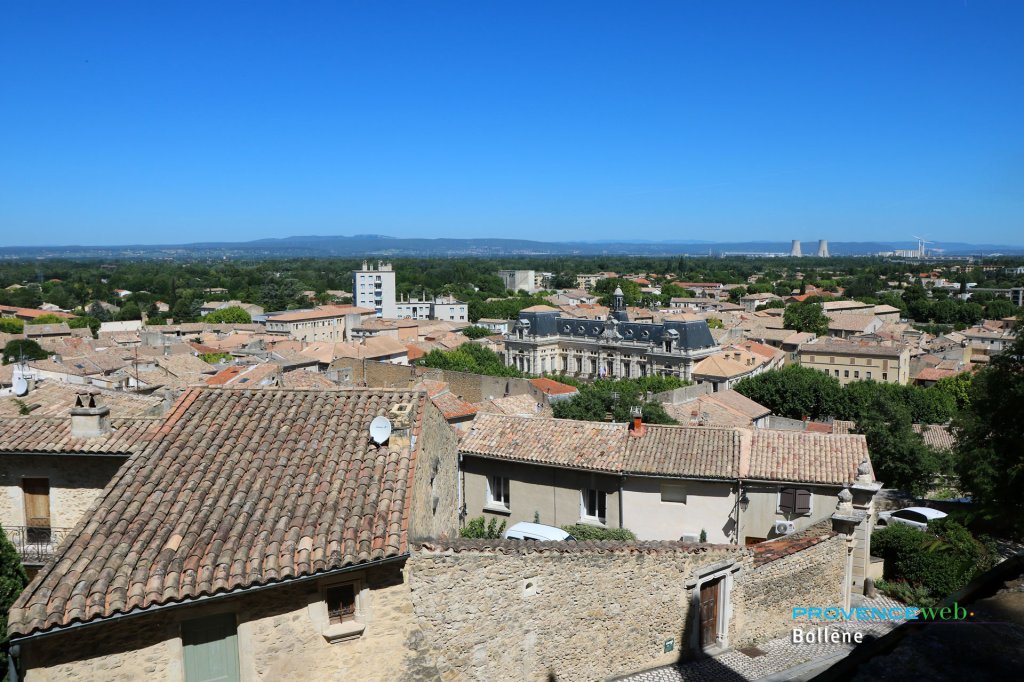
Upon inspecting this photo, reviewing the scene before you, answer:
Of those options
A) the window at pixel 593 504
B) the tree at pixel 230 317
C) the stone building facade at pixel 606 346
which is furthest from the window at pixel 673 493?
the tree at pixel 230 317

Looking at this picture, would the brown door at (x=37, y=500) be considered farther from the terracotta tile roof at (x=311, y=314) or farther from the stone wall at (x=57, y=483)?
the terracotta tile roof at (x=311, y=314)

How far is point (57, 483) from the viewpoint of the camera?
1099cm

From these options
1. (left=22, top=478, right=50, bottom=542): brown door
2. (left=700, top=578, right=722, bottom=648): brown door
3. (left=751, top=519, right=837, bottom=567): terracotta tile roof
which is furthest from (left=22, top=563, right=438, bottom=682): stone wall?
(left=751, top=519, right=837, bottom=567): terracotta tile roof

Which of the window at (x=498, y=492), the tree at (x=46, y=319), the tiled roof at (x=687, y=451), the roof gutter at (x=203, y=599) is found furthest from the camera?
the tree at (x=46, y=319)

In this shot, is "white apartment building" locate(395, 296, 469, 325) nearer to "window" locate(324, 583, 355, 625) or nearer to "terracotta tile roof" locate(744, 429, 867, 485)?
"terracotta tile roof" locate(744, 429, 867, 485)

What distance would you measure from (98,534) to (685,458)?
13.0m

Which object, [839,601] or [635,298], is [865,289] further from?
[839,601]

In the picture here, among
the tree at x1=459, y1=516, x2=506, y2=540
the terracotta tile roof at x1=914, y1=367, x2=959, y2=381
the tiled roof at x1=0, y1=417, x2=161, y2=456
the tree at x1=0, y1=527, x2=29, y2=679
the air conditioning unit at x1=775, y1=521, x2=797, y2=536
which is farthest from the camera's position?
the terracotta tile roof at x1=914, y1=367, x2=959, y2=381

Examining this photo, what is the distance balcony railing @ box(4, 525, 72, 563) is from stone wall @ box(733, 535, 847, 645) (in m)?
10.1

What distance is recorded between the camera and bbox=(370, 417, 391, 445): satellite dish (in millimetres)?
9258

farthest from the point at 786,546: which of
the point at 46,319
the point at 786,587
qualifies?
the point at 46,319

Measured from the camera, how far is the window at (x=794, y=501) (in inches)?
661

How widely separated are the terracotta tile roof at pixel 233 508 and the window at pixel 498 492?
29.8 ft

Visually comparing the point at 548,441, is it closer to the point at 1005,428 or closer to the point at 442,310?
the point at 1005,428
